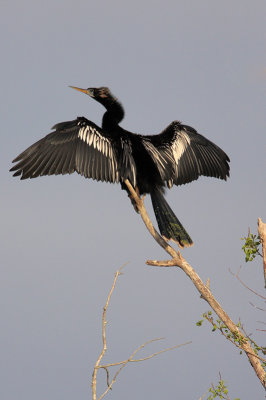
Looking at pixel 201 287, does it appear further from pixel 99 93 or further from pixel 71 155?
pixel 99 93

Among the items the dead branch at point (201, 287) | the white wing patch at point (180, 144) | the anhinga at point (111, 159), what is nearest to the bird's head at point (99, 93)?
the anhinga at point (111, 159)

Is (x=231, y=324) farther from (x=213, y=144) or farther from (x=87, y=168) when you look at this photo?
(x=213, y=144)

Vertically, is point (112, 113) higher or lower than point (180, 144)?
higher

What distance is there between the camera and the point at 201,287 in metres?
6.03

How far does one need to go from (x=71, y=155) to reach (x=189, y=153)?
187 centimetres

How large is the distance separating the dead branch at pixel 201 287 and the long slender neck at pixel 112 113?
5.18ft

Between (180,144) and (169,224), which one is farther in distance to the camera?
(180,144)

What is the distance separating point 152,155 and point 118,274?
228 centimetres

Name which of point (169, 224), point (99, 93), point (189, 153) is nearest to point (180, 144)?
point (189, 153)

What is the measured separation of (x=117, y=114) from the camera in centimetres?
780

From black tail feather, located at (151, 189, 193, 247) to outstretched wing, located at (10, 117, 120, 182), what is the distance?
2.09ft

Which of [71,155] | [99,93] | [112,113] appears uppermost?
[99,93]

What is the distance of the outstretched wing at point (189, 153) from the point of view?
757 centimetres

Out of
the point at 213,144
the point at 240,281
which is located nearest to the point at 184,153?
the point at 213,144
